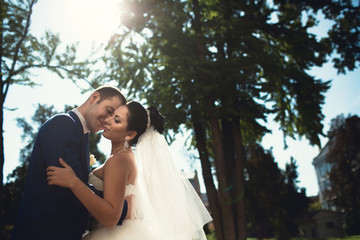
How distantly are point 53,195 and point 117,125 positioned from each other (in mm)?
985

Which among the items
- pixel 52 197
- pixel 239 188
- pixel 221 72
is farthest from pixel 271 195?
pixel 52 197

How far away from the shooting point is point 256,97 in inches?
443

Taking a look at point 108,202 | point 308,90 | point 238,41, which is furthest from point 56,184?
point 308,90

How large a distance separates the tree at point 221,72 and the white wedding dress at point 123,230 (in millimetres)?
7276

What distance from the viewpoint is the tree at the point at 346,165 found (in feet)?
103

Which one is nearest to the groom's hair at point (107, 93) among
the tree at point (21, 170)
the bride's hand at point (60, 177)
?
the bride's hand at point (60, 177)

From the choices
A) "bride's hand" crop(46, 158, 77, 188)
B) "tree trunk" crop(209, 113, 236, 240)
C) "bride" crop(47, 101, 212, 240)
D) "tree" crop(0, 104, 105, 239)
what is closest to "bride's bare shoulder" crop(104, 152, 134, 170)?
"bride" crop(47, 101, 212, 240)

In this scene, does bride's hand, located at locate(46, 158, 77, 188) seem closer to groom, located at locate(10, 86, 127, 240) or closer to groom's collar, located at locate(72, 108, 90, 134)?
groom, located at locate(10, 86, 127, 240)

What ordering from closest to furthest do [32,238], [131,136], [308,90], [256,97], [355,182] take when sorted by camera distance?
[32,238]
[131,136]
[256,97]
[308,90]
[355,182]

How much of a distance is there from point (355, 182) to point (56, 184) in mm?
35753

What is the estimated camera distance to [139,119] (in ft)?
10.6

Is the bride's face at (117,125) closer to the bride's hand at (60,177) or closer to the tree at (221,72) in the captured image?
the bride's hand at (60,177)

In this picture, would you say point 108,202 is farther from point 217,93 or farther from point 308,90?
point 308,90

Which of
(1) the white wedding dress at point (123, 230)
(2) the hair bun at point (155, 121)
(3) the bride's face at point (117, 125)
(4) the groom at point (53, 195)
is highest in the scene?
(2) the hair bun at point (155, 121)
